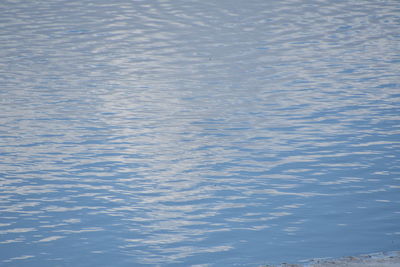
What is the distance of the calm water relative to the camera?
10.4 meters

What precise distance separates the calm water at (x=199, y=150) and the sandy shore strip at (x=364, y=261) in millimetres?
392

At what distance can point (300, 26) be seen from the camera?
3281 cm

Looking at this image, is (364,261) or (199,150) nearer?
(364,261)

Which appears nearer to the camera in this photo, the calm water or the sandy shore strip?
the sandy shore strip

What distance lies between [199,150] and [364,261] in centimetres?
628

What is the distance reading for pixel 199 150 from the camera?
14.7m

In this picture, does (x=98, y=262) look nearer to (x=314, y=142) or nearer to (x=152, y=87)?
(x=314, y=142)

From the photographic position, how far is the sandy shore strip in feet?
28.7

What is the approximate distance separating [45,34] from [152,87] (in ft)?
43.5

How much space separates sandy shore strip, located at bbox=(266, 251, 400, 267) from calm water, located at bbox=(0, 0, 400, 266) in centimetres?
39

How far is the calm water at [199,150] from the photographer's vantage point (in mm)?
10359

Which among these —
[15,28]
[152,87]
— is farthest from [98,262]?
[15,28]

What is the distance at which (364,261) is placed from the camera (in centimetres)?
902

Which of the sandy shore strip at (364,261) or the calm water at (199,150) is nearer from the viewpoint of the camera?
the sandy shore strip at (364,261)
